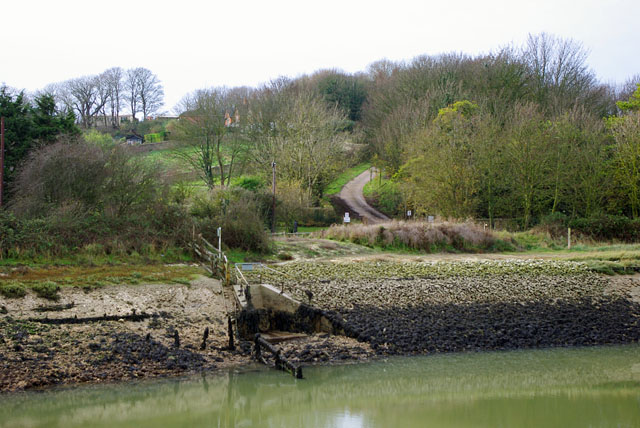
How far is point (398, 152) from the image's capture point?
53625 mm

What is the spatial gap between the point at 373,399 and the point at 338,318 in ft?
15.8

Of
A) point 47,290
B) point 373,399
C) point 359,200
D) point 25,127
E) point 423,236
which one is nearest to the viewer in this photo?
point 373,399

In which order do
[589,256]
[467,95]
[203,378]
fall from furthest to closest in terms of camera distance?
[467,95] → [589,256] → [203,378]

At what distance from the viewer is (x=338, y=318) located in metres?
18.4

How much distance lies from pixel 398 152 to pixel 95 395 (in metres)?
43.1

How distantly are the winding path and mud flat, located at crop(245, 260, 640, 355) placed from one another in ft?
65.0

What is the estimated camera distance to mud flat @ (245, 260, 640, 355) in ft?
59.0

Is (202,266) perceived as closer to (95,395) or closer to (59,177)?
(59,177)

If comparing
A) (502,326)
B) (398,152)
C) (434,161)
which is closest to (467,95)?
(398,152)

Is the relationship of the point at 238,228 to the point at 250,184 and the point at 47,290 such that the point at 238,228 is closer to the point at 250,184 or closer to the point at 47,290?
the point at 47,290

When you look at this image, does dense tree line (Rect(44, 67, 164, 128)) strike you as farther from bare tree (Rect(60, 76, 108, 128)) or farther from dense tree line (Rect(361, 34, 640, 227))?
dense tree line (Rect(361, 34, 640, 227))

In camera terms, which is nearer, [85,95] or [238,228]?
[238,228]

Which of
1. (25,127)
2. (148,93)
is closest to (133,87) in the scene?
(148,93)

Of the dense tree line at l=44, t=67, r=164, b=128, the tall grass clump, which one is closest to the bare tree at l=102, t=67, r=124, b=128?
the dense tree line at l=44, t=67, r=164, b=128
